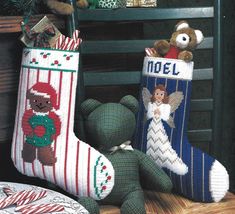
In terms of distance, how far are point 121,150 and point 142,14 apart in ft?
1.16

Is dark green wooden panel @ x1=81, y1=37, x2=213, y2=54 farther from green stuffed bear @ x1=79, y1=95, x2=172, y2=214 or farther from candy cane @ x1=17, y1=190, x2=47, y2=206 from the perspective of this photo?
candy cane @ x1=17, y1=190, x2=47, y2=206

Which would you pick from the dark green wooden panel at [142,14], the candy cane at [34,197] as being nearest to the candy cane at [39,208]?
the candy cane at [34,197]

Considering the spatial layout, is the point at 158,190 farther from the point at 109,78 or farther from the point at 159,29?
the point at 159,29

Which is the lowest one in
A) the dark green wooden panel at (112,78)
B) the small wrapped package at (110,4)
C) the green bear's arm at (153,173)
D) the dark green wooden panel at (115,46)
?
the green bear's arm at (153,173)

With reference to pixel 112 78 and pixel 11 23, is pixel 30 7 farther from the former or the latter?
pixel 112 78

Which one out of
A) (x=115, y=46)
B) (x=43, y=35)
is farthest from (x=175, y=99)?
(x=43, y=35)

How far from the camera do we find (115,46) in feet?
4.24

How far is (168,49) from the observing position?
1.19 m

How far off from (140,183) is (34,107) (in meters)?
0.32

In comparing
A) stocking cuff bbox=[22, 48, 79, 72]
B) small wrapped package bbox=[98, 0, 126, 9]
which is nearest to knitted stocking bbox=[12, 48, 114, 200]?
stocking cuff bbox=[22, 48, 79, 72]

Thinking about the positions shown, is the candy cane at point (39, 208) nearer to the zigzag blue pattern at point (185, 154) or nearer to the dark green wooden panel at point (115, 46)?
the zigzag blue pattern at point (185, 154)

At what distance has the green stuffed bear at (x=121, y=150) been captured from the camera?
1.11 meters

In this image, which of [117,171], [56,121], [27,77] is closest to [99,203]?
[117,171]

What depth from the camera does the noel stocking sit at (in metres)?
1.16
